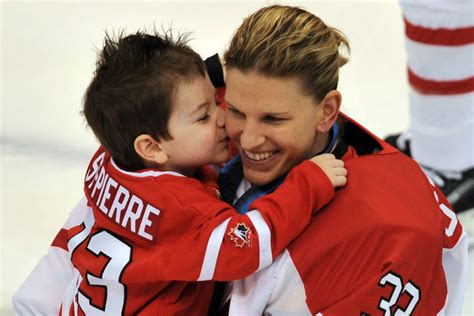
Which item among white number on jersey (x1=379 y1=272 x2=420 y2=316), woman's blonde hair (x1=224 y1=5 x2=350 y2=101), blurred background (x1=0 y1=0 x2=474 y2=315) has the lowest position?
blurred background (x1=0 y1=0 x2=474 y2=315)

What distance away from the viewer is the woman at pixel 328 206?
1.37 m

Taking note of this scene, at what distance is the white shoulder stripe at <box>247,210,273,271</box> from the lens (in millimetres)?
1348

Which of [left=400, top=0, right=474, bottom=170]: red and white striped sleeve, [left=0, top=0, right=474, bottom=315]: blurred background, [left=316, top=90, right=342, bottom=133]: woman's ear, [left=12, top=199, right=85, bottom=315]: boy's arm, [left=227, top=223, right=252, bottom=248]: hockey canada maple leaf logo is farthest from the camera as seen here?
[left=0, top=0, right=474, bottom=315]: blurred background

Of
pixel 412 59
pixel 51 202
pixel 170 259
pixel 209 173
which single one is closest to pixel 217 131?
pixel 209 173

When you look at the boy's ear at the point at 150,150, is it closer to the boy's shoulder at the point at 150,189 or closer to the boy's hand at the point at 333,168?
the boy's shoulder at the point at 150,189

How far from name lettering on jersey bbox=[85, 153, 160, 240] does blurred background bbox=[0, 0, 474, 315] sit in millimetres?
1030

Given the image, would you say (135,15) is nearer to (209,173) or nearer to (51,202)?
(51,202)

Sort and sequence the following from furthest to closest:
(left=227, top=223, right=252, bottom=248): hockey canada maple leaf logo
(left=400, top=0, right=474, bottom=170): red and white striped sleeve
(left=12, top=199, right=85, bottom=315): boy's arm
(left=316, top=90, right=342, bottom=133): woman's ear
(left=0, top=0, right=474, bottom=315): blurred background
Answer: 1. (left=0, top=0, right=474, bottom=315): blurred background
2. (left=400, top=0, right=474, bottom=170): red and white striped sleeve
3. (left=12, top=199, right=85, bottom=315): boy's arm
4. (left=316, top=90, right=342, bottom=133): woman's ear
5. (left=227, top=223, right=252, bottom=248): hockey canada maple leaf logo

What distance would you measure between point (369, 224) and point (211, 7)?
2.78 meters

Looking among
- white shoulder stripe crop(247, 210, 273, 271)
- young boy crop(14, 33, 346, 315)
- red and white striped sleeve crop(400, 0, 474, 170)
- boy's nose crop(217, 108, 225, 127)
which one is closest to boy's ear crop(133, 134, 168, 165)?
young boy crop(14, 33, 346, 315)

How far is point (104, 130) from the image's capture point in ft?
4.99

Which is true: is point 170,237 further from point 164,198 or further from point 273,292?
point 273,292

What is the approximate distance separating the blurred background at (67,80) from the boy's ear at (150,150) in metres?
1.12

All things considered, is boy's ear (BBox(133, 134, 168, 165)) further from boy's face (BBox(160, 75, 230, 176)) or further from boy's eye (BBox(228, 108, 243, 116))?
boy's eye (BBox(228, 108, 243, 116))
